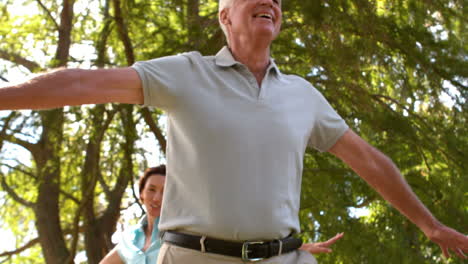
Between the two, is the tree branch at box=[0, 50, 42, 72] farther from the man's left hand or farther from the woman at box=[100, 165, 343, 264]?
the man's left hand

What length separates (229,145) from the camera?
7.10 feet

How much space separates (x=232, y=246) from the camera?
216 centimetres

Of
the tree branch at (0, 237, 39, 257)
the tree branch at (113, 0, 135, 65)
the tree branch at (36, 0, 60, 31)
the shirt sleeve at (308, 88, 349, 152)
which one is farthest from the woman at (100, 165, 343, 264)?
the tree branch at (0, 237, 39, 257)

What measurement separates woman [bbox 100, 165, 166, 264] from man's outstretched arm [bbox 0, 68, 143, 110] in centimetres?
165

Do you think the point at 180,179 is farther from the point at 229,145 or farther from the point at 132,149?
the point at 132,149

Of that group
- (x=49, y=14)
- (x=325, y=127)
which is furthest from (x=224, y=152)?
(x=49, y=14)

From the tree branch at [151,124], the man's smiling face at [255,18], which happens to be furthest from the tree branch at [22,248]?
the man's smiling face at [255,18]

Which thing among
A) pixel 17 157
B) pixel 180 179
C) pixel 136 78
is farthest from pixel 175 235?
pixel 17 157

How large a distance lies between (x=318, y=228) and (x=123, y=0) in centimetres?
210

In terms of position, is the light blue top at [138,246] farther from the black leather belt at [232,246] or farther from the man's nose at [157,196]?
the black leather belt at [232,246]

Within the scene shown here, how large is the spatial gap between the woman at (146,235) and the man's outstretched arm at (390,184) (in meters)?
1.36

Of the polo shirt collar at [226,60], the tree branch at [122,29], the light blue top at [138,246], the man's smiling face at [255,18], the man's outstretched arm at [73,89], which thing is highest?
the tree branch at [122,29]

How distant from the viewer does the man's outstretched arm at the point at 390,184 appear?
258 cm

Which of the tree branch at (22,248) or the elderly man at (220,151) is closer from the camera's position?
the elderly man at (220,151)
